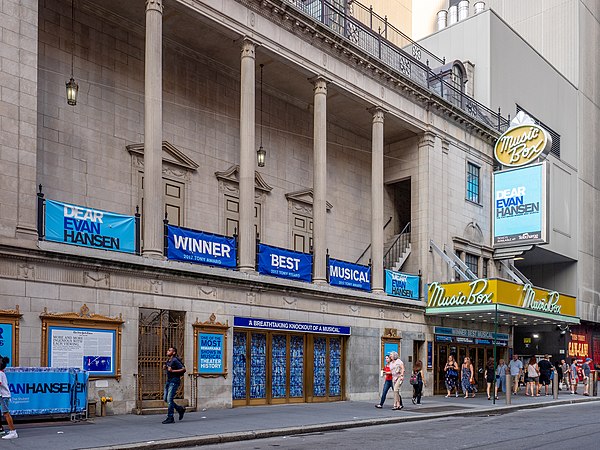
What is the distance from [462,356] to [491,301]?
610 cm

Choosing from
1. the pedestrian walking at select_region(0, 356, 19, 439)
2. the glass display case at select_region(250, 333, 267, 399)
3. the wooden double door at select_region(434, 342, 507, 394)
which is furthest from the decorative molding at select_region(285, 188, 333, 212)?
the pedestrian walking at select_region(0, 356, 19, 439)

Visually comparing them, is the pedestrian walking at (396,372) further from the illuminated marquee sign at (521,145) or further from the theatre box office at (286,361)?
the illuminated marquee sign at (521,145)

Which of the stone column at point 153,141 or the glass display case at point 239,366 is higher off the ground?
the stone column at point 153,141

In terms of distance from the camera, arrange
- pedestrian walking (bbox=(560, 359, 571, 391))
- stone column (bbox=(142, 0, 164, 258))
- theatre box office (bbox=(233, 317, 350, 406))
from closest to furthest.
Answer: stone column (bbox=(142, 0, 164, 258)) → theatre box office (bbox=(233, 317, 350, 406)) → pedestrian walking (bbox=(560, 359, 571, 391))

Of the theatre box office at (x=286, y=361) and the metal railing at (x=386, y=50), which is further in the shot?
the metal railing at (x=386, y=50)

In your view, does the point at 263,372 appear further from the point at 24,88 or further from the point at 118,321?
the point at 24,88

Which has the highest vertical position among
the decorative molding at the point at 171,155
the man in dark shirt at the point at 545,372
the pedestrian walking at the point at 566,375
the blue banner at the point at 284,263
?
the decorative molding at the point at 171,155

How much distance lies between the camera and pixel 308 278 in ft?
78.2

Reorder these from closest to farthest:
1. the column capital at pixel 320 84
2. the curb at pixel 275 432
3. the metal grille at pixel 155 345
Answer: the curb at pixel 275 432
the metal grille at pixel 155 345
the column capital at pixel 320 84

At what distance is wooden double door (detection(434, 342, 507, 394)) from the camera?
30.3 m

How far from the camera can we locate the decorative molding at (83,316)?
1592cm

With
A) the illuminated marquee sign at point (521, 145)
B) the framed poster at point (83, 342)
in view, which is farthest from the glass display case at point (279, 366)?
the illuminated marquee sign at point (521, 145)

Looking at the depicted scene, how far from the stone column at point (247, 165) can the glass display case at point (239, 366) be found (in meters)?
2.15

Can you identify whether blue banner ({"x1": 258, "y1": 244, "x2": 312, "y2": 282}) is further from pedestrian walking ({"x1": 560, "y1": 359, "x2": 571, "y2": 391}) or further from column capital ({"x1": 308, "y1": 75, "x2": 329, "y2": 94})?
pedestrian walking ({"x1": 560, "y1": 359, "x2": 571, "y2": 391})
